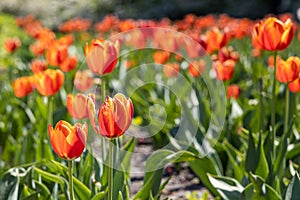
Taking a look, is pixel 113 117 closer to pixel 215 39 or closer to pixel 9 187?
pixel 9 187

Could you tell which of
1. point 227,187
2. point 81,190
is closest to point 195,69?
point 227,187

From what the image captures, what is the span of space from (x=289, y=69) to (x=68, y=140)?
113 centimetres

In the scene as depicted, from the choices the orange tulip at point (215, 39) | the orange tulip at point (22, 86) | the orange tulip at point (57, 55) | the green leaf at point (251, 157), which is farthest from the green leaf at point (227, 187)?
the orange tulip at point (22, 86)

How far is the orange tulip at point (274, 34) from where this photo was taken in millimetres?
2414

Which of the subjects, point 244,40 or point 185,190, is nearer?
point 185,190

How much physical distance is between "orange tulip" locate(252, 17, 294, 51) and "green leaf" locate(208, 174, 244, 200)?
1.90 feet

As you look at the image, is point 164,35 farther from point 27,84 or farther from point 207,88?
point 27,84

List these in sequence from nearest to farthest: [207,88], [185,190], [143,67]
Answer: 1. [185,190]
2. [207,88]
3. [143,67]

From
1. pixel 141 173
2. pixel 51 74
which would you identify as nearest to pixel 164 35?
pixel 141 173

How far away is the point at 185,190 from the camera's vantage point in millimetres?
3211

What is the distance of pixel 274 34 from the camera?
2422mm

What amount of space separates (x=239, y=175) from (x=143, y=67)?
2.52 meters

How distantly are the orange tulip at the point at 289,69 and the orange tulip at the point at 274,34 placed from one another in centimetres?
7

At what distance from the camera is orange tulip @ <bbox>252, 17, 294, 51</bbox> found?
241cm
